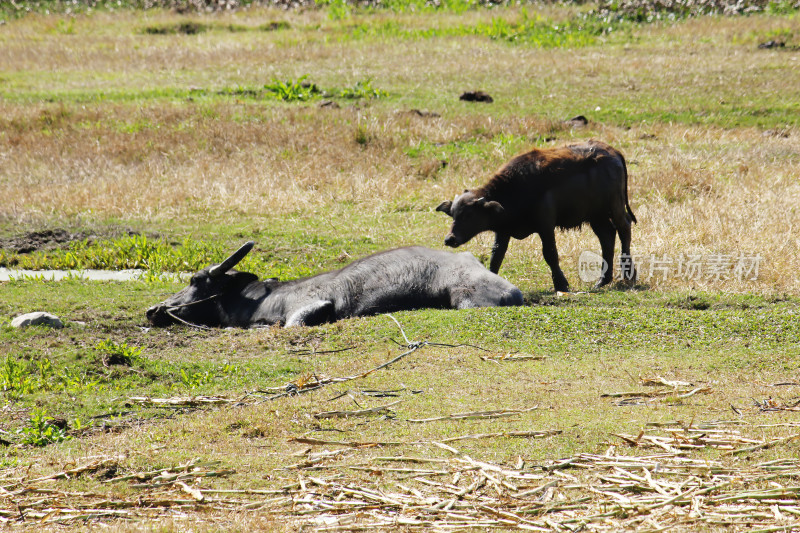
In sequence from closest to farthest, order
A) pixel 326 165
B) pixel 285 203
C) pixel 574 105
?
pixel 285 203, pixel 326 165, pixel 574 105

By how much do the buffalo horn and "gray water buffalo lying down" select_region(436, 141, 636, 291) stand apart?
2.40m

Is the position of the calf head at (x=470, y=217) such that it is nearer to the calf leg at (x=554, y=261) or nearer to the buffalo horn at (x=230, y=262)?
the calf leg at (x=554, y=261)

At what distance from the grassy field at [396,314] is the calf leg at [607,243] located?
0.40 m

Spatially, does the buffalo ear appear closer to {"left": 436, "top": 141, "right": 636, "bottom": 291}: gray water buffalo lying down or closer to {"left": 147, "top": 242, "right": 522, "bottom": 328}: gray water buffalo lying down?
{"left": 436, "top": 141, "right": 636, "bottom": 291}: gray water buffalo lying down

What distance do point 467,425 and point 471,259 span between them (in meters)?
4.66

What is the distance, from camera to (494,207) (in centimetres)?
1071

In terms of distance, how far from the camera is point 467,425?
5.68 m

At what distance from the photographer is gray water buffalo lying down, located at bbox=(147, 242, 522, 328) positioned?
9641mm

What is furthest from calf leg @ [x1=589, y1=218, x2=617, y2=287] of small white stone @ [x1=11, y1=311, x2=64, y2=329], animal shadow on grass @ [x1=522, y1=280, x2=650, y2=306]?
small white stone @ [x1=11, y1=311, x2=64, y2=329]

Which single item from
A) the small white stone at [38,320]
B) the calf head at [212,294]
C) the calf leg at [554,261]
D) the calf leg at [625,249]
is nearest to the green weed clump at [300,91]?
the calf leg at [625,249]

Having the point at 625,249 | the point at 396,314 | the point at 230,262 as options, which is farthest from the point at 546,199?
the point at 230,262

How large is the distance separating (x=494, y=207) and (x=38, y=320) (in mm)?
5168

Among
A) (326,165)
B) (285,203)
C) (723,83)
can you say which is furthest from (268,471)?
(723,83)

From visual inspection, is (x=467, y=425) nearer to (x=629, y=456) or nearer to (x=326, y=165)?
(x=629, y=456)
